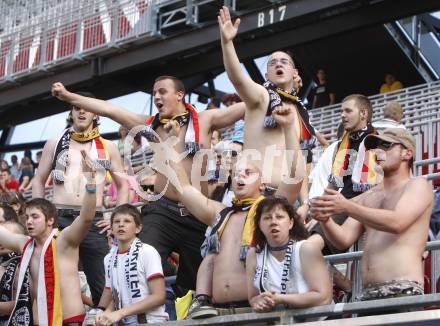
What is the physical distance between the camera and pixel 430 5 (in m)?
16.1

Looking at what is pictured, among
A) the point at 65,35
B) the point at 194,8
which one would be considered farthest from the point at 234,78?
the point at 65,35

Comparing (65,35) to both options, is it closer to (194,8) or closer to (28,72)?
(28,72)

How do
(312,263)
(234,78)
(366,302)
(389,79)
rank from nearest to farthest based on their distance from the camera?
1. (366,302)
2. (312,263)
3. (234,78)
4. (389,79)

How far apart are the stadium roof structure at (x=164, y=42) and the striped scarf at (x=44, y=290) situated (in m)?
9.14

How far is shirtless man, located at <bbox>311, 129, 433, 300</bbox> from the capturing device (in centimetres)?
580

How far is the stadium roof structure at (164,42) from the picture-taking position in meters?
17.0

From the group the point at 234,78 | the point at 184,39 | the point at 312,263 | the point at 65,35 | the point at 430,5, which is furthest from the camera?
the point at 65,35

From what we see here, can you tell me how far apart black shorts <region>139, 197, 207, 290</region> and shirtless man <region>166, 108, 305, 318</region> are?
0.45 meters

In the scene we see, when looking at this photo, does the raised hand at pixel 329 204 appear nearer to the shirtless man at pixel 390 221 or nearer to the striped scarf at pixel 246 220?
the shirtless man at pixel 390 221

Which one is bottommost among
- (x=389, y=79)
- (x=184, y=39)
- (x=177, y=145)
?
(x=177, y=145)

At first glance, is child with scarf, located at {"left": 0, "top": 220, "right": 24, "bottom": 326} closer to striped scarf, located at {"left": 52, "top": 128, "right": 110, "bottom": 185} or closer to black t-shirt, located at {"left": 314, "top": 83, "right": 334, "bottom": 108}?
striped scarf, located at {"left": 52, "top": 128, "right": 110, "bottom": 185}

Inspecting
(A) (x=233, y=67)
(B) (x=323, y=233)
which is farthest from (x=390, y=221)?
(A) (x=233, y=67)

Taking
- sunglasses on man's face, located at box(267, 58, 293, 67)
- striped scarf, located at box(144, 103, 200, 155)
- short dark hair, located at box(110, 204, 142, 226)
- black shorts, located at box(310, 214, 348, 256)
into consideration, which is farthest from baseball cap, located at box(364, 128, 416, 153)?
short dark hair, located at box(110, 204, 142, 226)

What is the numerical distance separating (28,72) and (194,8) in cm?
477
